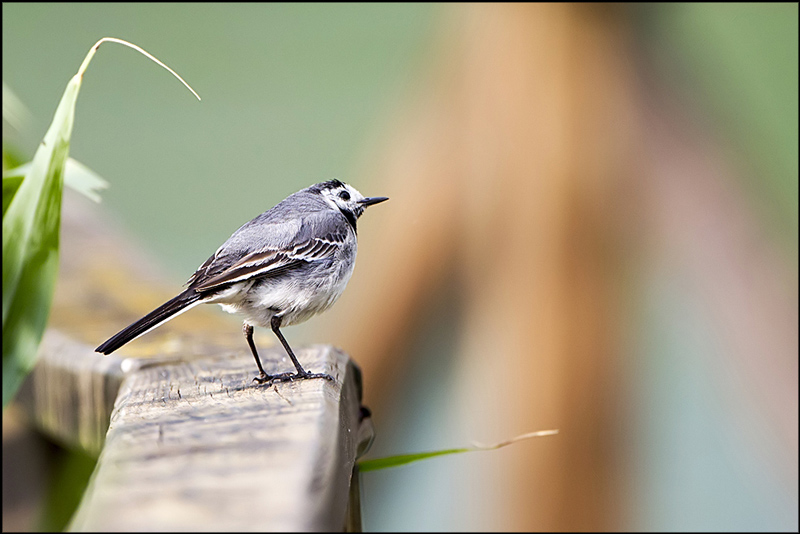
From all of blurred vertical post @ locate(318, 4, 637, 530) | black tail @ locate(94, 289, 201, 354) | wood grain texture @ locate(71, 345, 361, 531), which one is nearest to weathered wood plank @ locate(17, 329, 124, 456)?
black tail @ locate(94, 289, 201, 354)

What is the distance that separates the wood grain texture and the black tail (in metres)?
0.18

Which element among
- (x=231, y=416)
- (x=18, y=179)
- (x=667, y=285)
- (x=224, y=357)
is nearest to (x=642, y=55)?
(x=667, y=285)

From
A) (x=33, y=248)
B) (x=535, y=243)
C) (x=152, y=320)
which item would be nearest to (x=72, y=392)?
(x=152, y=320)

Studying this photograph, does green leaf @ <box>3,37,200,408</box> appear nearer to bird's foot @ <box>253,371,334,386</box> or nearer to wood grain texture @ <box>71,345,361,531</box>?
wood grain texture @ <box>71,345,361,531</box>

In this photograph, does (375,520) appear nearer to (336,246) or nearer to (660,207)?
(660,207)

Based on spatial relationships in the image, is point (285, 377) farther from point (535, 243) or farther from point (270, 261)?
point (535, 243)

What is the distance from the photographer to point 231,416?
3.27ft

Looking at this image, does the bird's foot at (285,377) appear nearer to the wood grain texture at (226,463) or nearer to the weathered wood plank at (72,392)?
the wood grain texture at (226,463)

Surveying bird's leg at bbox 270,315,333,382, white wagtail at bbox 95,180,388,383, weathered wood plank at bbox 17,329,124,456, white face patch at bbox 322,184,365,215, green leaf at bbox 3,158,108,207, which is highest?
green leaf at bbox 3,158,108,207

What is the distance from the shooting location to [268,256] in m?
1.64

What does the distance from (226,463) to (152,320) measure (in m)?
0.73

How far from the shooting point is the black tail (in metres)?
1.38

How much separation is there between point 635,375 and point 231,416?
2.03m

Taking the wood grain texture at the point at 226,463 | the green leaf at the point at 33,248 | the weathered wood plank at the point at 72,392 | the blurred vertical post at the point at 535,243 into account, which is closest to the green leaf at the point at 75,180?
the green leaf at the point at 33,248
